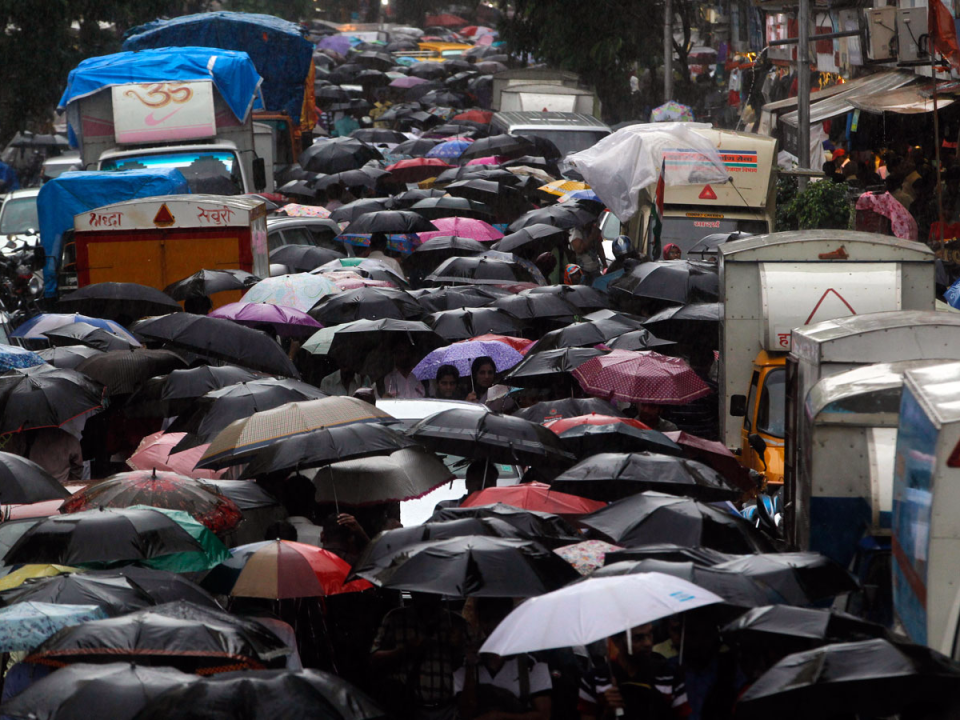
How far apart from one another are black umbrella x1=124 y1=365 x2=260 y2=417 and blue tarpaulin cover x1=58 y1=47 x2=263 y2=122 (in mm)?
12222

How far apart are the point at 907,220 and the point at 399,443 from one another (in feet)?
40.4

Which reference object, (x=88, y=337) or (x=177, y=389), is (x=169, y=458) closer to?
(x=177, y=389)

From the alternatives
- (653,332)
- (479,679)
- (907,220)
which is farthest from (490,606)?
(907,220)

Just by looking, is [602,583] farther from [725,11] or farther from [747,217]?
[725,11]

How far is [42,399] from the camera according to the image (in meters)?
9.58

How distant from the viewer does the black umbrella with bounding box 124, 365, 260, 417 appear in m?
10.3

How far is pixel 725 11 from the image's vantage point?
5484 cm

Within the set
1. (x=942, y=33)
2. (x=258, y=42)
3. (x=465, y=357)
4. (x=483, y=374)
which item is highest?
(x=258, y=42)

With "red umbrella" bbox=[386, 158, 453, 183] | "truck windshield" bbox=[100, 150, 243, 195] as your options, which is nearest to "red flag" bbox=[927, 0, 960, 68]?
"truck windshield" bbox=[100, 150, 243, 195]

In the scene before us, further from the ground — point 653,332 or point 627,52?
point 627,52

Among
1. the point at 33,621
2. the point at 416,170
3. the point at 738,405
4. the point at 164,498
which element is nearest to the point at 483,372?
the point at 738,405

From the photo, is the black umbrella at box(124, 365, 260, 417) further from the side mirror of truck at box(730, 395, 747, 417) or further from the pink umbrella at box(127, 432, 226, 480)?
the side mirror of truck at box(730, 395, 747, 417)

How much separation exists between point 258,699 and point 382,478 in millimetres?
3713

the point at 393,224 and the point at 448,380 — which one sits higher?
the point at 393,224
